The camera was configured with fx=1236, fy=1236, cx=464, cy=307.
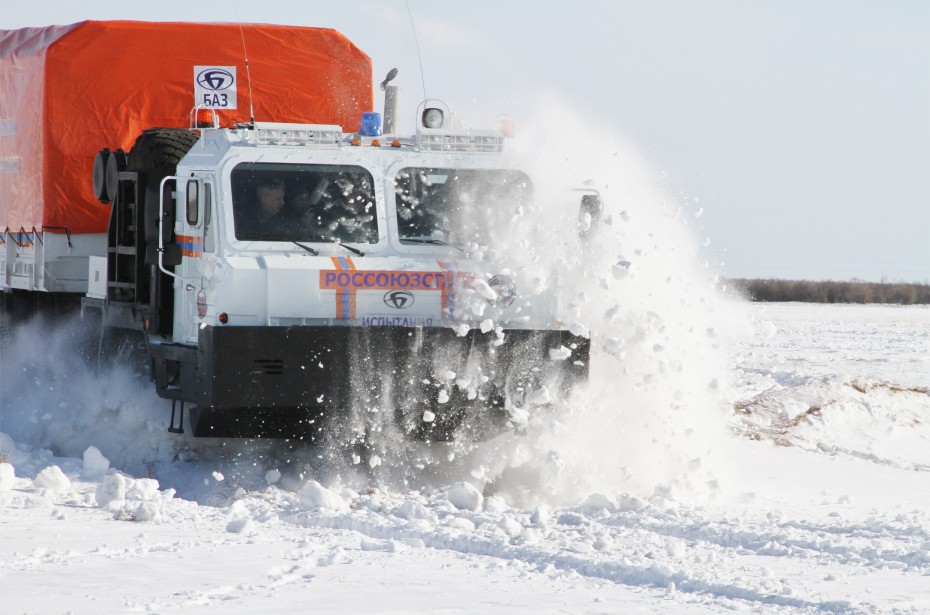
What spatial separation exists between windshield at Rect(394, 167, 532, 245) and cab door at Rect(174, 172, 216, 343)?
Answer: 4.24 ft

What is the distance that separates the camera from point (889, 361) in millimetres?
24766

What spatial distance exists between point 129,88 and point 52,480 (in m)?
3.75

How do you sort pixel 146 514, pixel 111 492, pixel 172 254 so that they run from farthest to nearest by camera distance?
1. pixel 172 254
2. pixel 111 492
3. pixel 146 514

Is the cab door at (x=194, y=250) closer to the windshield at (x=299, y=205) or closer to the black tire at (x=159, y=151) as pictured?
the windshield at (x=299, y=205)

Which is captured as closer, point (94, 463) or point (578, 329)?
point (578, 329)

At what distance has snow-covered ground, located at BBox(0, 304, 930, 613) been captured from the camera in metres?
5.51

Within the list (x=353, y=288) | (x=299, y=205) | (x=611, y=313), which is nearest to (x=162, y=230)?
(x=299, y=205)

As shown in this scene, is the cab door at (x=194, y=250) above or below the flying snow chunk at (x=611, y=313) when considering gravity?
above

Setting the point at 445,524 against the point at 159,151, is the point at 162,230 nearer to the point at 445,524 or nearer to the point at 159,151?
the point at 159,151

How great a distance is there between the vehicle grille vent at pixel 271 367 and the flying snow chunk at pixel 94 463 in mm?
1829

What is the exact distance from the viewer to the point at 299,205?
8352 mm

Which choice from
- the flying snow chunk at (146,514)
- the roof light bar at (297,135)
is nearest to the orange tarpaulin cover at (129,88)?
the roof light bar at (297,135)

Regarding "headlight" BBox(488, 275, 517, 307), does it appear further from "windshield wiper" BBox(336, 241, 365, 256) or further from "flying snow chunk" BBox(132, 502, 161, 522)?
"flying snow chunk" BBox(132, 502, 161, 522)

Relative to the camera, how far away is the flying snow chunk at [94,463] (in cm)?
893
